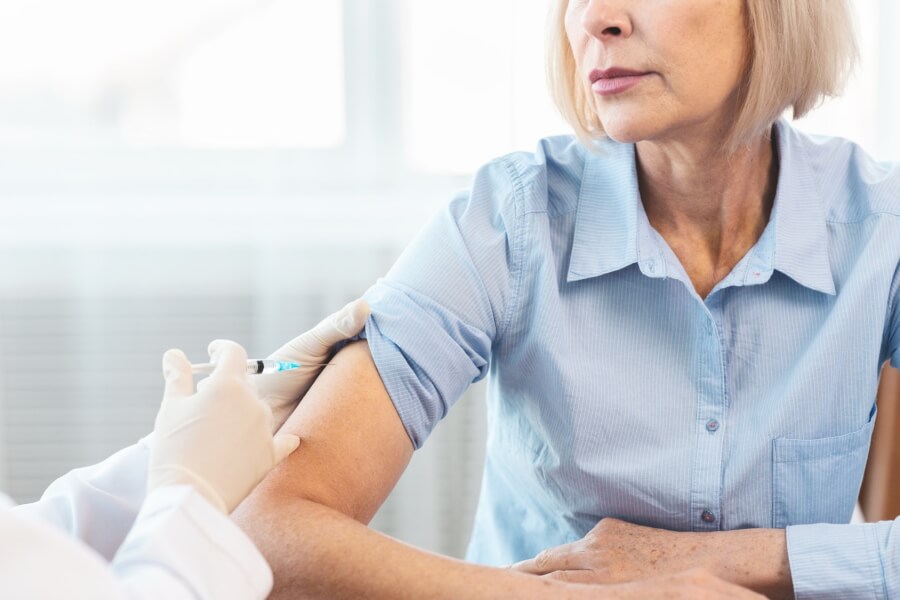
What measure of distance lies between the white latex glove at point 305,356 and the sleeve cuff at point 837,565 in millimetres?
577

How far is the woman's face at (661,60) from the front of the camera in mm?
1141

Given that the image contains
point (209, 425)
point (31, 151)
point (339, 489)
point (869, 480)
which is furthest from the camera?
point (31, 151)

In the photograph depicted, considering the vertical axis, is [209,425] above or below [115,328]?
above

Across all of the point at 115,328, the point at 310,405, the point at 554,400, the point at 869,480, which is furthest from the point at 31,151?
the point at 869,480

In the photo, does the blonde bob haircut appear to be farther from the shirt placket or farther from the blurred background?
the blurred background

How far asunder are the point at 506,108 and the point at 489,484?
1.04m

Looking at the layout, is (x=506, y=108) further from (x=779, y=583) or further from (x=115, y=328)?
(x=779, y=583)

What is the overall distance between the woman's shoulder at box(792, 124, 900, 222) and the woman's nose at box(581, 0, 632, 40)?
1.15 feet

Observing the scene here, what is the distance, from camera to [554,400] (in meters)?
1.21

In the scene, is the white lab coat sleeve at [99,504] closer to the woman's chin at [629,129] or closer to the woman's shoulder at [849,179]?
the woman's chin at [629,129]

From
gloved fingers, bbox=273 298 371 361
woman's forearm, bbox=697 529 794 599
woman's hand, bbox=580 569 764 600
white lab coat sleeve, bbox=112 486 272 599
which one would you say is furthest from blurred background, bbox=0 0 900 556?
white lab coat sleeve, bbox=112 486 272 599

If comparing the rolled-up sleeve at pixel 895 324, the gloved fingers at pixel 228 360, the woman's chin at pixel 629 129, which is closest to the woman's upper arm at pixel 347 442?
the gloved fingers at pixel 228 360

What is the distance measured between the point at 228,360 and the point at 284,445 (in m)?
0.12

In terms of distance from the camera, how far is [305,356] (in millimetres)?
1157
